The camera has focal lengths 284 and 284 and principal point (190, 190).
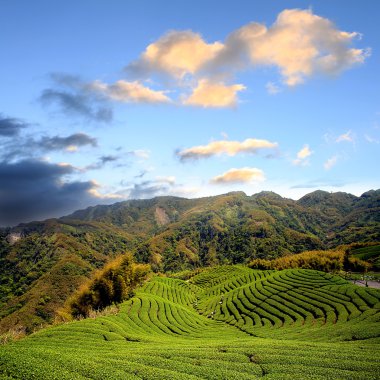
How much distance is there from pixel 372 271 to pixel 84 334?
114284mm

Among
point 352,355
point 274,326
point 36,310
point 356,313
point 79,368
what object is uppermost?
point 79,368

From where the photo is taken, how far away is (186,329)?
48.4 m

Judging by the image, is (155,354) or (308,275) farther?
(308,275)

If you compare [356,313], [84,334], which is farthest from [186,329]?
[356,313]

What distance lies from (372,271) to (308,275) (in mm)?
53334

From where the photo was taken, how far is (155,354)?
73.4ft

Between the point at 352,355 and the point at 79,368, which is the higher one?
the point at 79,368

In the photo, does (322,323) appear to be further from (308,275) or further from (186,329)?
(308,275)

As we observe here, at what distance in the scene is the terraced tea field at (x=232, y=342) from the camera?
685 inches

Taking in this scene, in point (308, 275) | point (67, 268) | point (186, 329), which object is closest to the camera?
point (186, 329)

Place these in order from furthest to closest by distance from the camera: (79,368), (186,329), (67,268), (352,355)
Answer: (67,268) → (186,329) → (352,355) → (79,368)

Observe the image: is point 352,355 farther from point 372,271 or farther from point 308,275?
point 372,271

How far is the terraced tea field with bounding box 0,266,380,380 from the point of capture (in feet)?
57.1

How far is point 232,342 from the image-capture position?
29000 mm
